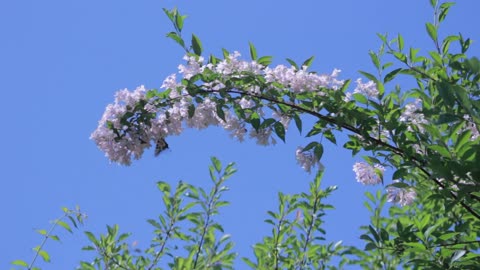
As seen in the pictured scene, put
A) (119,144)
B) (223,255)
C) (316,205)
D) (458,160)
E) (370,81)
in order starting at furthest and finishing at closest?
(316,205) → (223,255) → (119,144) → (370,81) → (458,160)

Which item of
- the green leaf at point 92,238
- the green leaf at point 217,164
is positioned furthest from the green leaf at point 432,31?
the green leaf at point 92,238

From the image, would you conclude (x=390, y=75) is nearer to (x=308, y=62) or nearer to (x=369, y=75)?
(x=369, y=75)

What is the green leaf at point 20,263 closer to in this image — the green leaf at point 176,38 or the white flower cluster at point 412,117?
the green leaf at point 176,38

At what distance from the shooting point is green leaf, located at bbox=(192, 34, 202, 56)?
337 cm

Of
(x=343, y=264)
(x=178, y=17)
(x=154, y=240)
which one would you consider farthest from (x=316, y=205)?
(x=178, y=17)

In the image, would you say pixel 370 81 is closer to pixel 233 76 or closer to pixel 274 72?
pixel 274 72

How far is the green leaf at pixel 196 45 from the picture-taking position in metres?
3.37

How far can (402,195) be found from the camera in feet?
12.3

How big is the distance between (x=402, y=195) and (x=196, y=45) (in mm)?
1489

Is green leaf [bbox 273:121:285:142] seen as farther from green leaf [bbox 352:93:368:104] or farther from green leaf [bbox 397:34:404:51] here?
green leaf [bbox 397:34:404:51]

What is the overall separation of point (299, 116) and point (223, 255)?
4.42 feet

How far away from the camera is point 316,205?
4488 millimetres

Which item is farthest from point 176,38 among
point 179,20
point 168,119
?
point 168,119

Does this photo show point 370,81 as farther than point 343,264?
No
